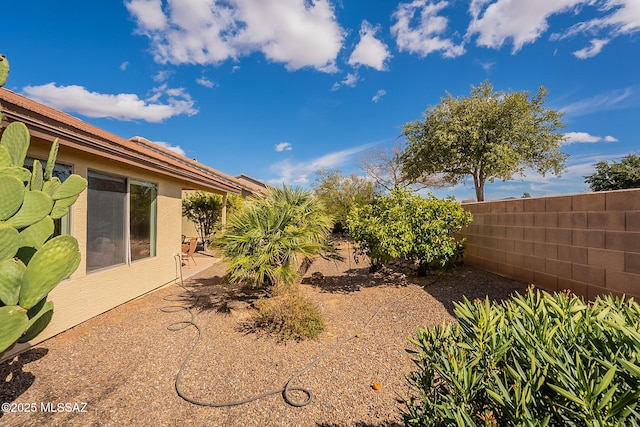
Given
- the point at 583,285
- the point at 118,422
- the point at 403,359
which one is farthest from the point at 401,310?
the point at 118,422

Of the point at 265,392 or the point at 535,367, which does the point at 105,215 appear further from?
the point at 535,367

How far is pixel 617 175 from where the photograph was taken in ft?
83.4

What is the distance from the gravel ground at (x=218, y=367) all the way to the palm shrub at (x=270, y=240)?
81cm

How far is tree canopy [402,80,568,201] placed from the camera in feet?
57.6

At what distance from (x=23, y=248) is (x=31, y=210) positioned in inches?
14.8

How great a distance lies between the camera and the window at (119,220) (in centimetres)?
540

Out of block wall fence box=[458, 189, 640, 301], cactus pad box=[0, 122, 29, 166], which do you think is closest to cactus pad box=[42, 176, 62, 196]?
cactus pad box=[0, 122, 29, 166]

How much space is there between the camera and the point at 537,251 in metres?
5.92

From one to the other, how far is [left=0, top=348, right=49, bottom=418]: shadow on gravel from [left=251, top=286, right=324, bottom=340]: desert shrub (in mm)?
2697

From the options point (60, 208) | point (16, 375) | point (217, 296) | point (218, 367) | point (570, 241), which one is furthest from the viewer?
point (217, 296)

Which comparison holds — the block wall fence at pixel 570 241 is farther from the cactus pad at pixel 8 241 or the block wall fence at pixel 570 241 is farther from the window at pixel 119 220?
the window at pixel 119 220

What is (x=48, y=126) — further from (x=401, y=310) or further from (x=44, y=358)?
(x=401, y=310)

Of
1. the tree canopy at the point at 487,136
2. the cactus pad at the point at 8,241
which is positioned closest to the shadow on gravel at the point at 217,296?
the cactus pad at the point at 8,241

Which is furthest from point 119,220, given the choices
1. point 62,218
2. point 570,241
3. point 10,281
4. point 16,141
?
point 570,241
